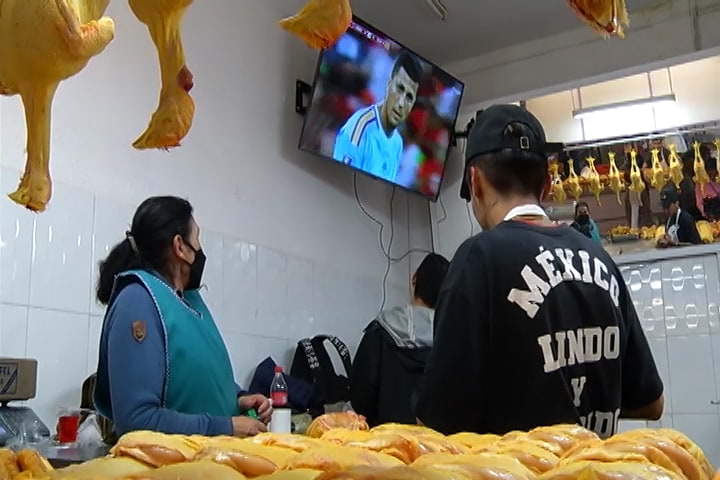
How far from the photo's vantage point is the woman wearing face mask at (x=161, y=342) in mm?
1387

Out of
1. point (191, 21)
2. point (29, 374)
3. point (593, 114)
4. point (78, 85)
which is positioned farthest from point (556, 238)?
point (593, 114)

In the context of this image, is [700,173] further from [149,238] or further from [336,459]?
[336,459]

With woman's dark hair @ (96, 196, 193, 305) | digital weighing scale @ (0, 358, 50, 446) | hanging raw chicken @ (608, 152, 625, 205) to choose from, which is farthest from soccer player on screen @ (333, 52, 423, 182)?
digital weighing scale @ (0, 358, 50, 446)

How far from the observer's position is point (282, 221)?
2.89 meters

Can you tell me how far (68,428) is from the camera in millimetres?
1647

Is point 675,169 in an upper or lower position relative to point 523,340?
upper

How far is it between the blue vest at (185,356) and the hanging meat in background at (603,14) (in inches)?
47.0

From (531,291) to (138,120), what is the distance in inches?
60.8

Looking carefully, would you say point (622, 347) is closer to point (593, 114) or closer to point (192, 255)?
point (192, 255)

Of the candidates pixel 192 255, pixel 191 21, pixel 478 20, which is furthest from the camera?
pixel 478 20

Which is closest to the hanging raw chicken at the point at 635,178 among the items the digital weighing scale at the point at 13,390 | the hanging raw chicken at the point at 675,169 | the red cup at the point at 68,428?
the hanging raw chicken at the point at 675,169

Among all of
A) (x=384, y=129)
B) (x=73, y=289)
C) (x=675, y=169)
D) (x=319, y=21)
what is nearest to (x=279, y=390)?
(x=73, y=289)

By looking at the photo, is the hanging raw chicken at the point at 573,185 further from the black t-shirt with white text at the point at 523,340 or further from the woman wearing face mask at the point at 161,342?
the black t-shirt with white text at the point at 523,340

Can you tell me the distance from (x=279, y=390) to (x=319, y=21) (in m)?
2.06
